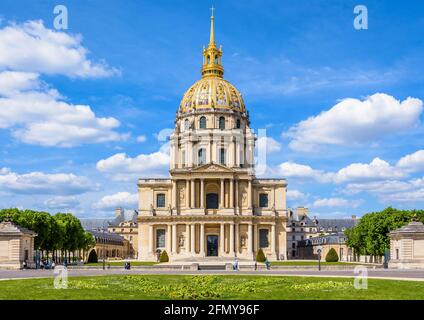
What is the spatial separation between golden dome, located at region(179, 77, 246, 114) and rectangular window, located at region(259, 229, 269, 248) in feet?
78.2

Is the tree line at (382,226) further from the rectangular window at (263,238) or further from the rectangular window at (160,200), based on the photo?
the rectangular window at (160,200)

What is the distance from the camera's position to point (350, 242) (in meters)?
93.8

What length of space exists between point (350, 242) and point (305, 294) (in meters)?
69.0

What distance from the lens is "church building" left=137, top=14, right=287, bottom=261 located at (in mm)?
95812

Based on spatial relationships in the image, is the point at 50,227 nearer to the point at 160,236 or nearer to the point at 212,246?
the point at 160,236

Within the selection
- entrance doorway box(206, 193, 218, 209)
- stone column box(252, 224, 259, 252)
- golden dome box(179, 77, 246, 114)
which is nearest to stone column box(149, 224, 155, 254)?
entrance doorway box(206, 193, 218, 209)

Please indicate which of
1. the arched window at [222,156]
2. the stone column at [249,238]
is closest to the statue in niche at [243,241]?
the stone column at [249,238]

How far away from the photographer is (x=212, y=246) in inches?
3821

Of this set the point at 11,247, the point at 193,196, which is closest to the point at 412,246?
the point at 11,247

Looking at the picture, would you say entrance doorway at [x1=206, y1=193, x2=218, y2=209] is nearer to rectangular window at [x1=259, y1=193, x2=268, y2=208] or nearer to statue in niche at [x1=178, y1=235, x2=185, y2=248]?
statue in niche at [x1=178, y1=235, x2=185, y2=248]

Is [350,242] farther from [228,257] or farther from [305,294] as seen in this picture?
[305,294]

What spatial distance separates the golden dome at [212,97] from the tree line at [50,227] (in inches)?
1283

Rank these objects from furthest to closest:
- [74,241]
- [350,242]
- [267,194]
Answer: [267,194] → [350,242] → [74,241]
